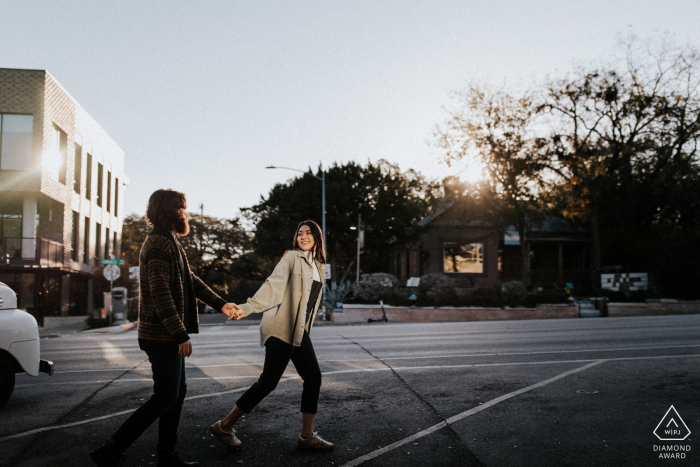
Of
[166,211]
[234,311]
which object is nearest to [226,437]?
[234,311]

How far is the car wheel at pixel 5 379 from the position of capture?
5773 mm

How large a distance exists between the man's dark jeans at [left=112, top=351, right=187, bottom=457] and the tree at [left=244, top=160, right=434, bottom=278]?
36.8 meters

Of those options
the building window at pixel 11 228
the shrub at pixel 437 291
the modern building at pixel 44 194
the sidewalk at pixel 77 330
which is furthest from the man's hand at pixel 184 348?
the building window at pixel 11 228

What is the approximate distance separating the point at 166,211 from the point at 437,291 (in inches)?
983

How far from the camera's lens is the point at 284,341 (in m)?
4.48

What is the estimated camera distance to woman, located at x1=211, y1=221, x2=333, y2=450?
446cm

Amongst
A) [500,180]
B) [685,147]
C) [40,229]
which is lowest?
[40,229]

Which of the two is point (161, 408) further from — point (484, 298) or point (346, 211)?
point (346, 211)

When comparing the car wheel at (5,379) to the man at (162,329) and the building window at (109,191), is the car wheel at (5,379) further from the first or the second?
the building window at (109,191)

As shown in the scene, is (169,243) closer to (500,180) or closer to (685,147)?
(500,180)

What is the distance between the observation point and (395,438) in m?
4.79

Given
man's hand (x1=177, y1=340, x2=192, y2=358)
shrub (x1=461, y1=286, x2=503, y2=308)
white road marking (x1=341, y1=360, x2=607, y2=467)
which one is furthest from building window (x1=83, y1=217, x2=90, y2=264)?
man's hand (x1=177, y1=340, x2=192, y2=358)

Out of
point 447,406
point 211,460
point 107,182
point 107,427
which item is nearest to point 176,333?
point 211,460

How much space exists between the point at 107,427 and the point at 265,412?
144cm
